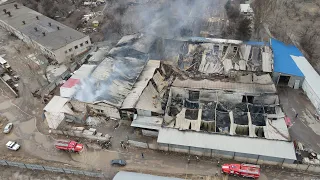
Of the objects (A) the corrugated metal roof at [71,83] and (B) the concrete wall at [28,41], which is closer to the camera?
(A) the corrugated metal roof at [71,83]

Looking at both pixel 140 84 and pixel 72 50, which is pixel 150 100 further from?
pixel 72 50

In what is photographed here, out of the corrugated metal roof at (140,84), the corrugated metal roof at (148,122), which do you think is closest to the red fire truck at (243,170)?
the corrugated metal roof at (148,122)

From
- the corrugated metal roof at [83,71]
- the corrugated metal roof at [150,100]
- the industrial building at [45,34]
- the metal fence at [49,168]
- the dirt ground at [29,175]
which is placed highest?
the industrial building at [45,34]

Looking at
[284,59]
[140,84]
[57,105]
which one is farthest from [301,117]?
[57,105]

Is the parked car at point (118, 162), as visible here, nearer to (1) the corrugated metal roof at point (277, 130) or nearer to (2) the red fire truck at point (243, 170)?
(2) the red fire truck at point (243, 170)

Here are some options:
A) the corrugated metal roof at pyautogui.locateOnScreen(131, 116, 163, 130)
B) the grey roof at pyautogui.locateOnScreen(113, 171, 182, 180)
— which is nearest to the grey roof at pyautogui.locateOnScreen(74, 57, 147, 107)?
the corrugated metal roof at pyautogui.locateOnScreen(131, 116, 163, 130)

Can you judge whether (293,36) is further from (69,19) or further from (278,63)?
(69,19)

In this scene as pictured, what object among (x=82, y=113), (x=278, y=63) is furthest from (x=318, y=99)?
(x=82, y=113)
